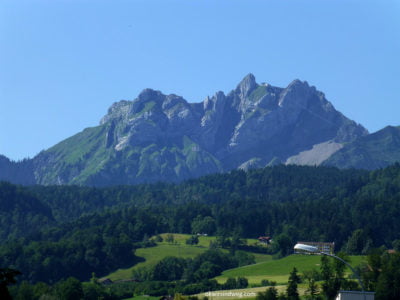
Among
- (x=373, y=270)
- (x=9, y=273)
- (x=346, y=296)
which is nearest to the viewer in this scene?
(x=9, y=273)

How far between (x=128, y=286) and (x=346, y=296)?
126597 millimetres

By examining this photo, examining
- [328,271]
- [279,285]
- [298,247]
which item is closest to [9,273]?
[298,247]

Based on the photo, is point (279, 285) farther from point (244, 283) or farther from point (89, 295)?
point (89, 295)

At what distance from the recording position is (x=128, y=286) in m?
199

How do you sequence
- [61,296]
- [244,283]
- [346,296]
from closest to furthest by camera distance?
1. [346,296]
2. [61,296]
3. [244,283]

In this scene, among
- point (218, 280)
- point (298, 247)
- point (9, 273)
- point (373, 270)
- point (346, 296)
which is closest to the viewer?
point (9, 273)

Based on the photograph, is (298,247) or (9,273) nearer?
(9,273)

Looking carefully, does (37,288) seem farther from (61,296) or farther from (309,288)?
(309,288)

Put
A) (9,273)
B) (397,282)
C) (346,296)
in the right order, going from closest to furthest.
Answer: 1. (9,273)
2. (346,296)
3. (397,282)

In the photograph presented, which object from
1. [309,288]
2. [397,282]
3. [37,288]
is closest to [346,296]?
[397,282]

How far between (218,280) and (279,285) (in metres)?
35.4

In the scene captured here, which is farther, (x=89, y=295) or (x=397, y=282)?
(x=89, y=295)

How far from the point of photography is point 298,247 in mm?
58250

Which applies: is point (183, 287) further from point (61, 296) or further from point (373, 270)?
point (373, 270)
